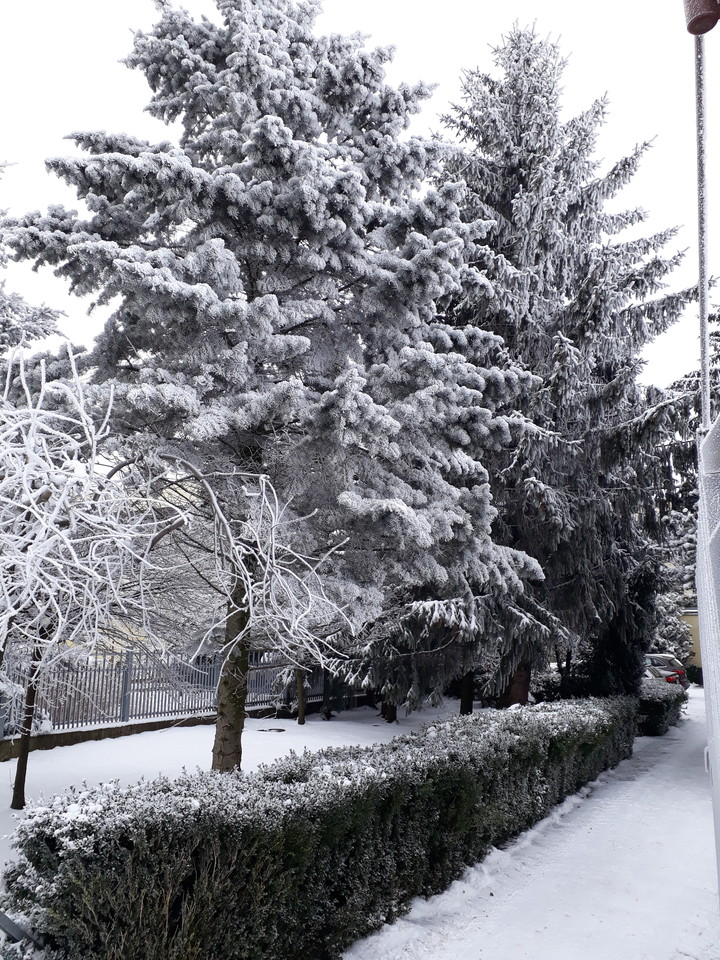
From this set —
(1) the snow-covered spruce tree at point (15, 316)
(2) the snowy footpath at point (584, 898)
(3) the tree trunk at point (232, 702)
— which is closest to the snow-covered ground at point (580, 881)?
(2) the snowy footpath at point (584, 898)

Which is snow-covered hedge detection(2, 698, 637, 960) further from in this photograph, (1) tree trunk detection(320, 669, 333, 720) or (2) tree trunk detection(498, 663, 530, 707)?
(1) tree trunk detection(320, 669, 333, 720)

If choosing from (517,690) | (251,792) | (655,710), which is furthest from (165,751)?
(655,710)

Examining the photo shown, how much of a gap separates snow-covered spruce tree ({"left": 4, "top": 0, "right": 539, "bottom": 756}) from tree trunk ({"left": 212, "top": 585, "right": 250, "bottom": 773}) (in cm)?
3

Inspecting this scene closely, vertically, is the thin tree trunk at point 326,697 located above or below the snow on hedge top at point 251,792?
below

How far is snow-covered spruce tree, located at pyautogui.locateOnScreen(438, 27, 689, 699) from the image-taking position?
1140 centimetres

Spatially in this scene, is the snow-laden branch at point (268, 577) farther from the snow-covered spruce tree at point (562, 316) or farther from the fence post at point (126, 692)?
the fence post at point (126, 692)

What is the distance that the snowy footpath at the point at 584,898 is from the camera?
455 centimetres

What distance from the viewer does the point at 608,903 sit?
5.41 m

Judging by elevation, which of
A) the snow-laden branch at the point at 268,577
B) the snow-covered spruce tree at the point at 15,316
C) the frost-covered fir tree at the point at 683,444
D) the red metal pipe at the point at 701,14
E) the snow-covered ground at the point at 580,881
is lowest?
the snow-covered ground at the point at 580,881

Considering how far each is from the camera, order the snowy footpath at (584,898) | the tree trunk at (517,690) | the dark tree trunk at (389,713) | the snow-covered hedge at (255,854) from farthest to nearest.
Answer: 1. the dark tree trunk at (389,713)
2. the tree trunk at (517,690)
3. the snowy footpath at (584,898)
4. the snow-covered hedge at (255,854)

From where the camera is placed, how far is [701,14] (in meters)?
1.94

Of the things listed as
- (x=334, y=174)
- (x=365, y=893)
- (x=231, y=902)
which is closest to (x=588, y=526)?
(x=334, y=174)

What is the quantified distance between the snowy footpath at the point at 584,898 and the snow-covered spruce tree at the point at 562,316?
3.92 meters

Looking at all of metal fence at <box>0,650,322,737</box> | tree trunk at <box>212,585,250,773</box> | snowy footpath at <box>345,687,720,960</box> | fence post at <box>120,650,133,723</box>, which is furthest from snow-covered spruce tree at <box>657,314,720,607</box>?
fence post at <box>120,650,133,723</box>
